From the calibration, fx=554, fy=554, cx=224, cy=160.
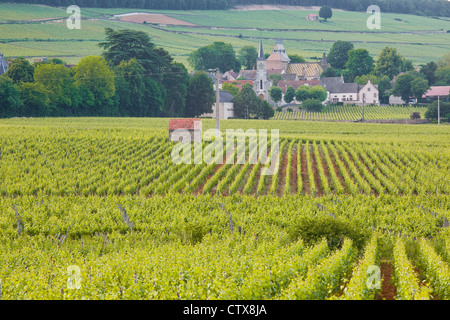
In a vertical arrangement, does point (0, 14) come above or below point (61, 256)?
above

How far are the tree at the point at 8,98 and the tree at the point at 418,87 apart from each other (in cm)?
8175

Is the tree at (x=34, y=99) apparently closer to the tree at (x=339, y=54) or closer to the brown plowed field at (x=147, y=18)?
the tree at (x=339, y=54)

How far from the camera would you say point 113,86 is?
74562 mm

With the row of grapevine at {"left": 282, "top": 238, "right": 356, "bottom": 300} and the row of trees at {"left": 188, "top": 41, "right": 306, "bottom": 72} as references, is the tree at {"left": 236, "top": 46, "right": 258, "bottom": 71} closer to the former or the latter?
the row of trees at {"left": 188, "top": 41, "right": 306, "bottom": 72}

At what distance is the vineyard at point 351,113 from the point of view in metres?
96.9

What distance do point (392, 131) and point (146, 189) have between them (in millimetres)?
39744

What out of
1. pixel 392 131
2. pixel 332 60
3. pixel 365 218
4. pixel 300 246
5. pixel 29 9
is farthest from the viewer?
pixel 332 60

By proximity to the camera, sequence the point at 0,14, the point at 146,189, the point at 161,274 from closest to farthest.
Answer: the point at 161,274 → the point at 146,189 → the point at 0,14

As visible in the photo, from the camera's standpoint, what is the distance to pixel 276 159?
3803 centimetres

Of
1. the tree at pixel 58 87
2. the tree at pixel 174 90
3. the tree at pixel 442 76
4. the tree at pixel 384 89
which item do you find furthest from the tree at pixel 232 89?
the tree at pixel 442 76

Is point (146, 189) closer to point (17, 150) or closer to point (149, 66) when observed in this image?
point (17, 150)

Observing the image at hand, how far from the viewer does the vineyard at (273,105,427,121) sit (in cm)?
9694

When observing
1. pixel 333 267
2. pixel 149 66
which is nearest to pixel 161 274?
pixel 333 267

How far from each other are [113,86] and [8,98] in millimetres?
Answer: 15532
